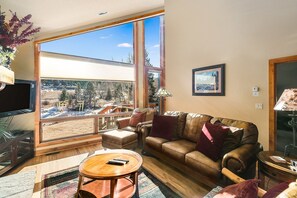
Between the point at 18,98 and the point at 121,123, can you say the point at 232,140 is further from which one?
the point at 18,98

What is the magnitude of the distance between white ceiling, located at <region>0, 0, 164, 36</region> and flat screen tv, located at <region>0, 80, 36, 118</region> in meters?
1.08

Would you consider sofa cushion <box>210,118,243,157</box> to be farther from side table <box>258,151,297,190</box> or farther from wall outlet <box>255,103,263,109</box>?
wall outlet <box>255,103,263,109</box>

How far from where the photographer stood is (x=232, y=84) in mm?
3395

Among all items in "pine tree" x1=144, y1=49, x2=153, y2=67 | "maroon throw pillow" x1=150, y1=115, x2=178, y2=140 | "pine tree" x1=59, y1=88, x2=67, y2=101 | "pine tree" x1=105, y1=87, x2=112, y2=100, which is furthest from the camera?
"pine tree" x1=144, y1=49, x2=153, y2=67

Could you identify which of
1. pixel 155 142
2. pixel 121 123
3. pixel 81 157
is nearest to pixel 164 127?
pixel 155 142

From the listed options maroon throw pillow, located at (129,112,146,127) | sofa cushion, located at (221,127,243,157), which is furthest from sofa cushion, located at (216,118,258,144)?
maroon throw pillow, located at (129,112,146,127)

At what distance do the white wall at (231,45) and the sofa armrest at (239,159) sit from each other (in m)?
1.04

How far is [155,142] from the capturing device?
3213mm

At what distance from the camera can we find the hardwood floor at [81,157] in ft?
7.84

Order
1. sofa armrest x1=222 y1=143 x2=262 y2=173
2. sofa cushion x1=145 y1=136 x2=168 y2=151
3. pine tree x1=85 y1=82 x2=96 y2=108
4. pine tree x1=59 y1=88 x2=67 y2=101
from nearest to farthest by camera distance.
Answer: sofa armrest x1=222 y1=143 x2=262 y2=173, sofa cushion x1=145 y1=136 x2=168 y2=151, pine tree x1=59 y1=88 x2=67 y2=101, pine tree x1=85 y1=82 x2=96 y2=108

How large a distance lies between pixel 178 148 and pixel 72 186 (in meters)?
1.71

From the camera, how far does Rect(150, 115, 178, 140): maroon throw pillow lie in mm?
3288

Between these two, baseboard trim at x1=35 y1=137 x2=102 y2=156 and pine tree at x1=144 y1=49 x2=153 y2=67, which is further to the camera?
pine tree at x1=144 y1=49 x2=153 y2=67

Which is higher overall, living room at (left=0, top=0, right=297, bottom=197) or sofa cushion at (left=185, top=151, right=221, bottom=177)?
living room at (left=0, top=0, right=297, bottom=197)
